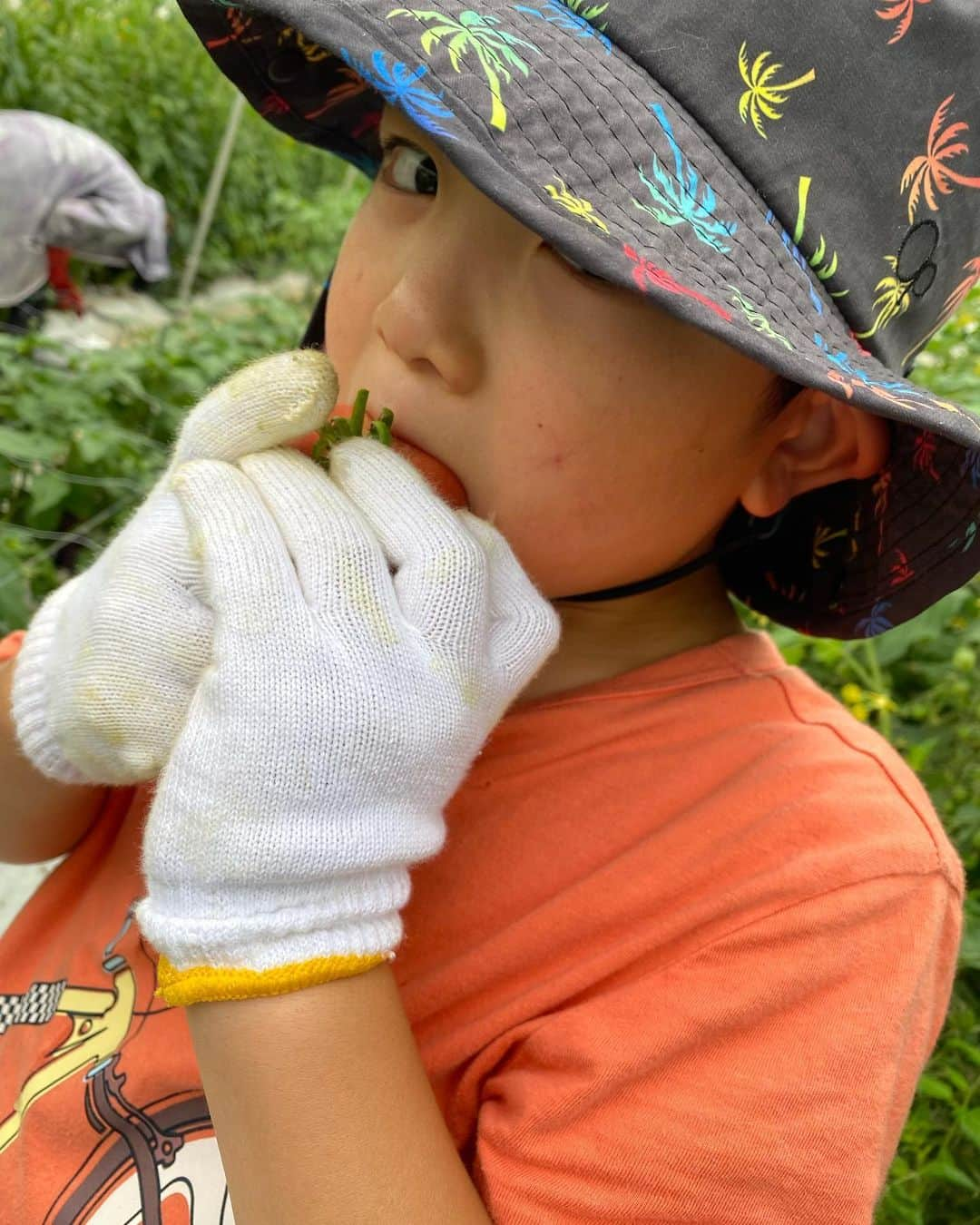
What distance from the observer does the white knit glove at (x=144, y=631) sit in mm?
837

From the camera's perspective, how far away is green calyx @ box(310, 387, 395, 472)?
959 mm

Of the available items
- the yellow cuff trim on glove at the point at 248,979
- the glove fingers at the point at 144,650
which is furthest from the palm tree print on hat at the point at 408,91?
the yellow cuff trim on glove at the point at 248,979

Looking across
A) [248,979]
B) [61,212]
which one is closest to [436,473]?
[248,979]

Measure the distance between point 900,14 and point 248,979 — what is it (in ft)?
3.01

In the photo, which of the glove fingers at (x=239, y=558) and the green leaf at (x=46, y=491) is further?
the green leaf at (x=46, y=491)

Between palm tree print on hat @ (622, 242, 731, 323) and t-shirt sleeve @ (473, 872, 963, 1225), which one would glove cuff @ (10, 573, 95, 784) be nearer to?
t-shirt sleeve @ (473, 872, 963, 1225)

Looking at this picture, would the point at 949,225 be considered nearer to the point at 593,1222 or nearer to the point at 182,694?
the point at 182,694

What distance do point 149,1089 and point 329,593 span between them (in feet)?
1.85

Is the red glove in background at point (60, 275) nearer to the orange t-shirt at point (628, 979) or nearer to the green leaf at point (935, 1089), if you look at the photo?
the orange t-shirt at point (628, 979)

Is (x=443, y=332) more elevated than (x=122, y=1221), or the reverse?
(x=443, y=332)

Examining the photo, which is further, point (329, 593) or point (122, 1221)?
point (122, 1221)

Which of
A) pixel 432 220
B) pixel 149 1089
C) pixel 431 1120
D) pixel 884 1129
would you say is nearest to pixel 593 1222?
pixel 431 1120

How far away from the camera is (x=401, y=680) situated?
804 mm

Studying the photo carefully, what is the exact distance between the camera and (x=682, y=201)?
2.69ft
